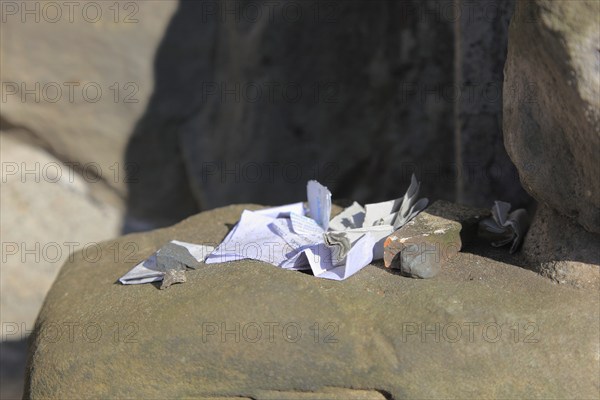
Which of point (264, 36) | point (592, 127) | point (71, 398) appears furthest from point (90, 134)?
point (592, 127)

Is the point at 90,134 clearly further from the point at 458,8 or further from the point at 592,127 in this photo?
the point at 592,127

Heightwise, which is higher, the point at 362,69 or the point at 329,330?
the point at 362,69

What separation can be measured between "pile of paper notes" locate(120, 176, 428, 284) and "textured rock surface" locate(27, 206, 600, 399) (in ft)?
0.25

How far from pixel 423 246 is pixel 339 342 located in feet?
1.15

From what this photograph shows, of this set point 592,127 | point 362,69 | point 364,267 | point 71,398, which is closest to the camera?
point 592,127

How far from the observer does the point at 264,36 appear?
2.93 metres

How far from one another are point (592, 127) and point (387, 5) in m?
1.47

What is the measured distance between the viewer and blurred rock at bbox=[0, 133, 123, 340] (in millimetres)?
2812

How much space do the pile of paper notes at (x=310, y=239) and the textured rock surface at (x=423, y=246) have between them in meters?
0.06

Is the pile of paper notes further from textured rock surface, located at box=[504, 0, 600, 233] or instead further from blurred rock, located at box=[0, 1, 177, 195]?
blurred rock, located at box=[0, 1, 177, 195]
